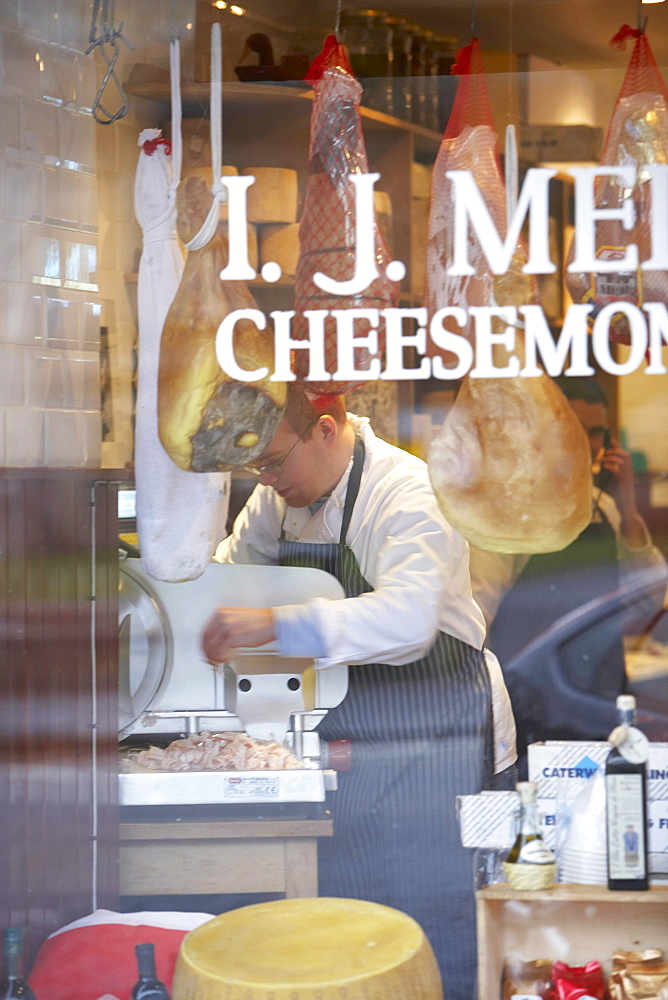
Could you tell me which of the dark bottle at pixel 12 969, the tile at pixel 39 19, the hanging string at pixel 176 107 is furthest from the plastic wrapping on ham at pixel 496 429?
the dark bottle at pixel 12 969

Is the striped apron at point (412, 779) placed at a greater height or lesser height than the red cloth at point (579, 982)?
greater

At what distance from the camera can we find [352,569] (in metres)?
1.91

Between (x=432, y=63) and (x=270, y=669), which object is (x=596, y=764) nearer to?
(x=270, y=669)

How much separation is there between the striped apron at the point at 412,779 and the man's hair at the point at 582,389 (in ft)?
1.20

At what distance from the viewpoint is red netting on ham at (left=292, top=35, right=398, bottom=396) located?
185 cm

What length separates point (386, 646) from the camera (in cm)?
191

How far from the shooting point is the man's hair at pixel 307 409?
1.89 meters

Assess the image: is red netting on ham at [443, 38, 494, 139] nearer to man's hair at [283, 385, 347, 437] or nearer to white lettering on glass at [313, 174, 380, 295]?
white lettering on glass at [313, 174, 380, 295]

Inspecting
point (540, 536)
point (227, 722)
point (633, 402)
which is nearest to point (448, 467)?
point (540, 536)

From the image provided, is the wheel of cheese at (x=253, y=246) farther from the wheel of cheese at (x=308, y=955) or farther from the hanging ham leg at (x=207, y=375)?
the wheel of cheese at (x=308, y=955)

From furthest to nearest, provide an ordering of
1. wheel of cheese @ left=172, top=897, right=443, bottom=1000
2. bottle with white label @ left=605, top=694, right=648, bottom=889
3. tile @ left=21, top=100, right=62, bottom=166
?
tile @ left=21, top=100, right=62, bottom=166 < bottle with white label @ left=605, top=694, right=648, bottom=889 < wheel of cheese @ left=172, top=897, right=443, bottom=1000

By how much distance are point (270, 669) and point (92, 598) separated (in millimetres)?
365

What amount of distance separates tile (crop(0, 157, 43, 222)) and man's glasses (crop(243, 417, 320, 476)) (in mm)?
624

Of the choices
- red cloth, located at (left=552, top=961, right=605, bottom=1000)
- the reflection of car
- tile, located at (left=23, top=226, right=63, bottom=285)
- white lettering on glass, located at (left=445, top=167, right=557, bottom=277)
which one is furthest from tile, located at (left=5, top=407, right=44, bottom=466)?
red cloth, located at (left=552, top=961, right=605, bottom=1000)
